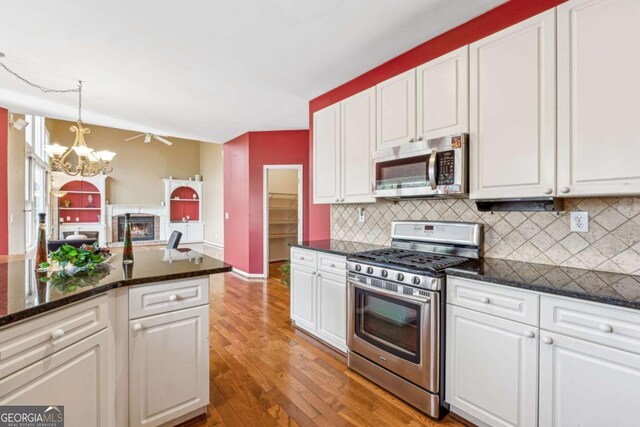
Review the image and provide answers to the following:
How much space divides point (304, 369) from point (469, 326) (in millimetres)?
1345

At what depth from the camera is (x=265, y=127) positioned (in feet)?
17.0

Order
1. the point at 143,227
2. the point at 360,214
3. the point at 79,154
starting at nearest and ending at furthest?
1. the point at 360,214
2. the point at 79,154
3. the point at 143,227

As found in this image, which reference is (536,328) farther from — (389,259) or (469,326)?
(389,259)

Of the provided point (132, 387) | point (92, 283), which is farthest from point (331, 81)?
point (132, 387)

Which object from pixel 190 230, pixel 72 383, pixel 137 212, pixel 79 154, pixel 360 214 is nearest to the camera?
pixel 72 383

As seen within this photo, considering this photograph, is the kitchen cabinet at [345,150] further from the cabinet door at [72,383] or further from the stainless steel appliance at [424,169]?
the cabinet door at [72,383]

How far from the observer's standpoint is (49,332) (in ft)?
3.87

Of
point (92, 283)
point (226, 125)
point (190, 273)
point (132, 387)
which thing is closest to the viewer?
point (92, 283)

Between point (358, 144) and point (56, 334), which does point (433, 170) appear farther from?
point (56, 334)

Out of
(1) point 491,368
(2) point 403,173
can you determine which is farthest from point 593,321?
(2) point 403,173

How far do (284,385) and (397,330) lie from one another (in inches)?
36.5

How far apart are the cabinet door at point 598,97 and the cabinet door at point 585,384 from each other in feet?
2.56

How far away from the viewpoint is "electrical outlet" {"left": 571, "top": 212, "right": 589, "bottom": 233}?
1773 millimetres

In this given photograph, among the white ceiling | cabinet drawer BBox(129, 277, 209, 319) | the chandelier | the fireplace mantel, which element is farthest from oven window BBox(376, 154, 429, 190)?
the fireplace mantel
